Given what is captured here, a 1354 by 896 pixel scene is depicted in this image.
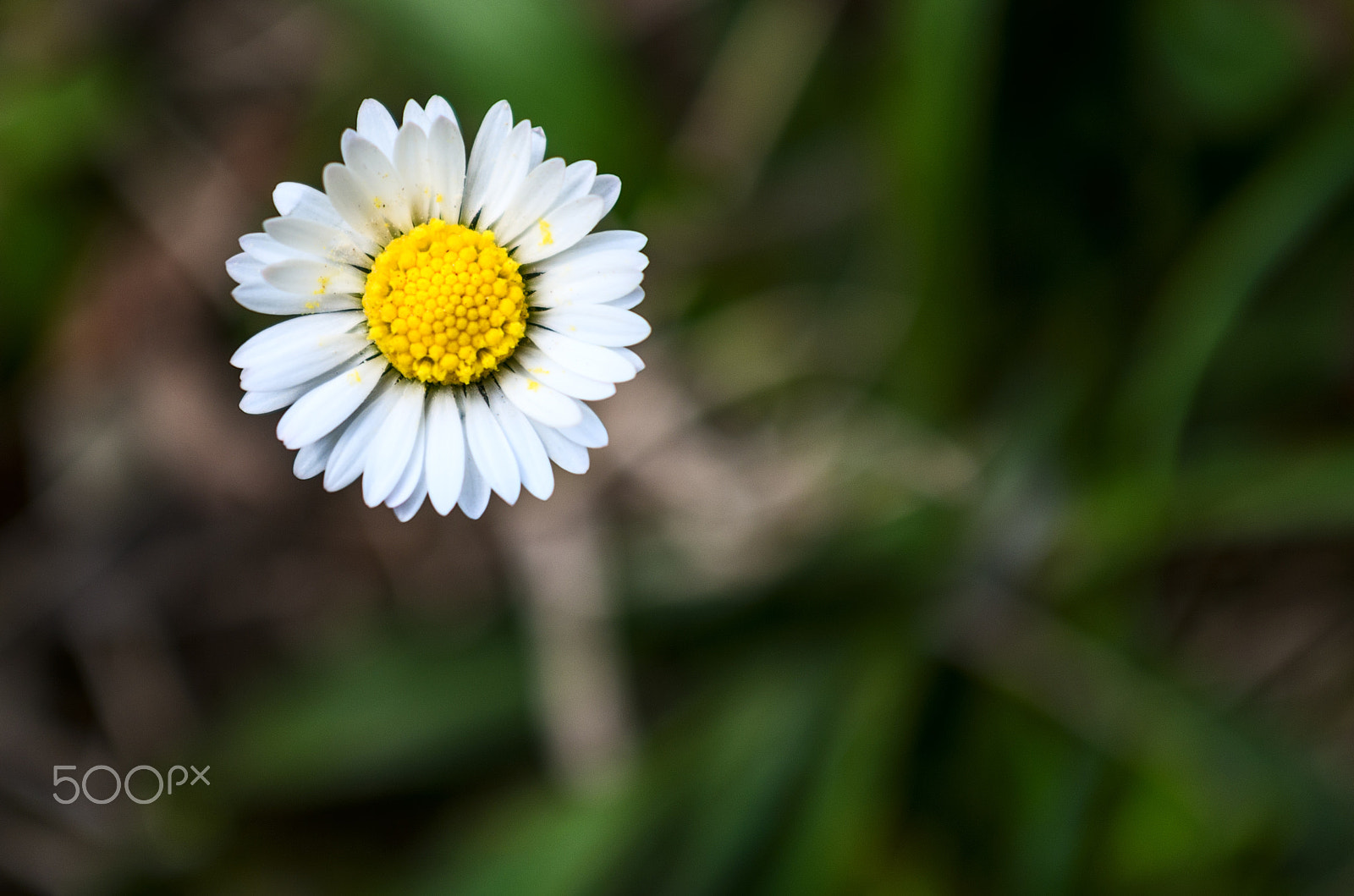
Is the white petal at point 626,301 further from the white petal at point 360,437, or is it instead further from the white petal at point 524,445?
the white petal at point 360,437

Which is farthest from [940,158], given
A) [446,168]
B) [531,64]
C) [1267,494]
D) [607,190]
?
[446,168]

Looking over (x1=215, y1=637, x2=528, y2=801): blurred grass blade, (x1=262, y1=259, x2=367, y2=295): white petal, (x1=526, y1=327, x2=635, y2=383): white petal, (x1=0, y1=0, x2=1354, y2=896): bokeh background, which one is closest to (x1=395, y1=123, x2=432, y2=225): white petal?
(x1=262, y1=259, x2=367, y2=295): white petal

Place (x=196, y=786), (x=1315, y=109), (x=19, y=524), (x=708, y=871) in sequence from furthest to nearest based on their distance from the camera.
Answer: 1. (x=19, y=524)
2. (x=196, y=786)
3. (x=1315, y=109)
4. (x=708, y=871)

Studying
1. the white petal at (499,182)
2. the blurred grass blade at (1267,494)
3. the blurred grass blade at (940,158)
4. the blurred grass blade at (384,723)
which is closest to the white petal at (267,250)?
the white petal at (499,182)

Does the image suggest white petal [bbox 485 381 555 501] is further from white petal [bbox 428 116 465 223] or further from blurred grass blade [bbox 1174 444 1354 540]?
blurred grass blade [bbox 1174 444 1354 540]

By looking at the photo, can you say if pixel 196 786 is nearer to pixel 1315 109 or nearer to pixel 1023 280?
pixel 1023 280

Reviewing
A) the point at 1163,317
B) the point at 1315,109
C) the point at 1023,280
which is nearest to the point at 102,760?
the point at 1023,280
